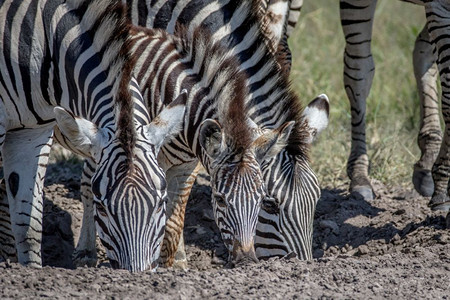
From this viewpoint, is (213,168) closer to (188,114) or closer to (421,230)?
(188,114)

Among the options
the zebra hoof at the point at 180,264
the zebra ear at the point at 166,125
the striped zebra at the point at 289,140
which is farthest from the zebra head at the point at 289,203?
the zebra hoof at the point at 180,264

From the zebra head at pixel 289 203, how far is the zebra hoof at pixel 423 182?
10.4ft

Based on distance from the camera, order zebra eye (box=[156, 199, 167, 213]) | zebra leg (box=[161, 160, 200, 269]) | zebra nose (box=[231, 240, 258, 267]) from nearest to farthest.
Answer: zebra eye (box=[156, 199, 167, 213])
zebra nose (box=[231, 240, 258, 267])
zebra leg (box=[161, 160, 200, 269])

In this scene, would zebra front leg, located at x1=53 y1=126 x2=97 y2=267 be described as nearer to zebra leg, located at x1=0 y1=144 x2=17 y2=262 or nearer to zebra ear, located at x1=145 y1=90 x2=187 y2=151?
zebra leg, located at x1=0 y1=144 x2=17 y2=262

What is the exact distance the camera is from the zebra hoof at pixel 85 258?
7.57m

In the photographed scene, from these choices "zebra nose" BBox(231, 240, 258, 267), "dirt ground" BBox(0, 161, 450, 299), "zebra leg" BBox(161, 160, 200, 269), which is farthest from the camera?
"zebra leg" BBox(161, 160, 200, 269)

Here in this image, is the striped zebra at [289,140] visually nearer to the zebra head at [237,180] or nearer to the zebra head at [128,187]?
the zebra head at [237,180]

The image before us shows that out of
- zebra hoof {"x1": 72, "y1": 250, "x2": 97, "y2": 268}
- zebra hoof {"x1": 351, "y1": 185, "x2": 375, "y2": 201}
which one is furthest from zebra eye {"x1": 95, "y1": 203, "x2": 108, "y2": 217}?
zebra hoof {"x1": 351, "y1": 185, "x2": 375, "y2": 201}

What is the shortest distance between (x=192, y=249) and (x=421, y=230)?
221 centimetres

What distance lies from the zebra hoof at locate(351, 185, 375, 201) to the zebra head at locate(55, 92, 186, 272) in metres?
3.78

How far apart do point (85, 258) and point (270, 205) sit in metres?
2.37

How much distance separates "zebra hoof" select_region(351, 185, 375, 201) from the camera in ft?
28.7

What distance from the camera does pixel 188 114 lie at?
20.4 ft

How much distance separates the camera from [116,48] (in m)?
5.77
